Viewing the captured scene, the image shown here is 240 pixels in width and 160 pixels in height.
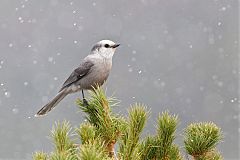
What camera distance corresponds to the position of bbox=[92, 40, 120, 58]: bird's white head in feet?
9.66

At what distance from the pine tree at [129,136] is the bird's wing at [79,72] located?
0.82 m

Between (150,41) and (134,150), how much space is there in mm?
17605

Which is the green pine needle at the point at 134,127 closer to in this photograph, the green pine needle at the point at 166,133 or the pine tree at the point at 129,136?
the pine tree at the point at 129,136

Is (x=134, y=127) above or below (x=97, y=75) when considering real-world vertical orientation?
below

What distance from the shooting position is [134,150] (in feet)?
5.75

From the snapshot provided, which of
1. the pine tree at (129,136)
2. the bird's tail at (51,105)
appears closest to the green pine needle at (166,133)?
the pine tree at (129,136)

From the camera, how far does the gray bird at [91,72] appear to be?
2.83 meters

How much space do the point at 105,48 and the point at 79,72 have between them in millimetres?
172

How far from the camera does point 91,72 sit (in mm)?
2848

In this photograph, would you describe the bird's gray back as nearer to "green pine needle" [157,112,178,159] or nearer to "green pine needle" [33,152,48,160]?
"green pine needle" [157,112,178,159]

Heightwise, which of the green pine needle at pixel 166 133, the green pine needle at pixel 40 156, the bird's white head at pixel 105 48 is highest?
the bird's white head at pixel 105 48

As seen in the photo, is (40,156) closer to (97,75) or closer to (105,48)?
(97,75)

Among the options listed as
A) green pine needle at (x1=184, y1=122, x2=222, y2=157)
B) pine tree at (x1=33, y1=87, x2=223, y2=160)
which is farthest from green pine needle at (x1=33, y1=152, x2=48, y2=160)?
green pine needle at (x1=184, y1=122, x2=222, y2=157)

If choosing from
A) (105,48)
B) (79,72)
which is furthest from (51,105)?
(105,48)
